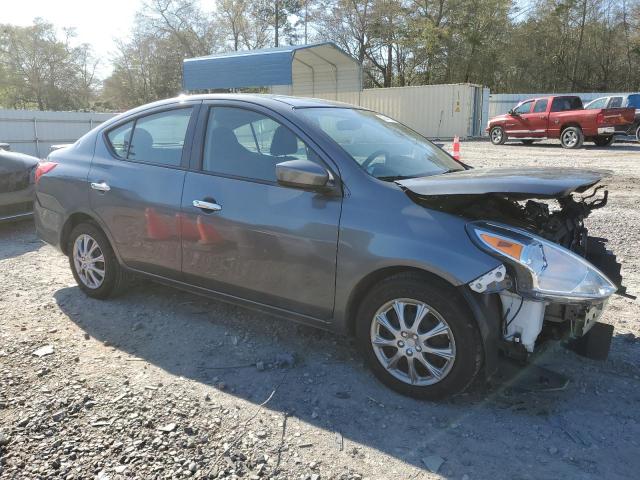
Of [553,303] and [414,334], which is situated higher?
[553,303]

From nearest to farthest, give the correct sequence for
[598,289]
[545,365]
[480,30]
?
[598,289]
[545,365]
[480,30]

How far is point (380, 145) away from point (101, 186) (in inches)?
88.3

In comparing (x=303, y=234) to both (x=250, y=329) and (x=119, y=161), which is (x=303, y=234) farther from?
(x=119, y=161)

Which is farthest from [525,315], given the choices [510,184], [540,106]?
[540,106]

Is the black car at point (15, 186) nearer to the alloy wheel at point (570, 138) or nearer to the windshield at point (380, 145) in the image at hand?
→ the windshield at point (380, 145)

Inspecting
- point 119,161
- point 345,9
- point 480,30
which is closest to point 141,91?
point 345,9

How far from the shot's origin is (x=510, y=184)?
2.67m

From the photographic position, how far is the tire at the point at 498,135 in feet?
69.0

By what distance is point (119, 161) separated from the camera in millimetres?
4172

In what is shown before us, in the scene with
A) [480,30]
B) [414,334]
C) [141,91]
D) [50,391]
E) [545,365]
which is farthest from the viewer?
[141,91]

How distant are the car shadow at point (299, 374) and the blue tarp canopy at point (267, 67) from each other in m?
18.4

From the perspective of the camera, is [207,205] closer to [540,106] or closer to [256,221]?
[256,221]

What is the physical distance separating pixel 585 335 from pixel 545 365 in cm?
37

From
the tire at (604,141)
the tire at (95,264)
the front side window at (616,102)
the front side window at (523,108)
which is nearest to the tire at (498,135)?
the front side window at (523,108)
